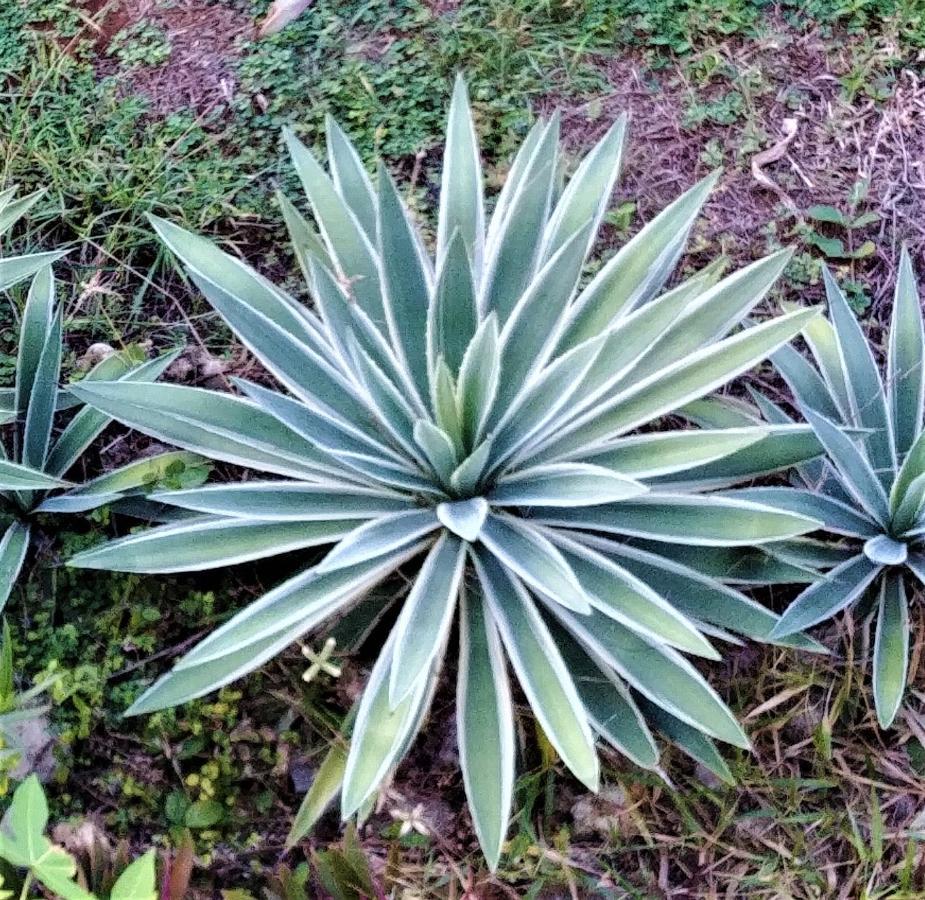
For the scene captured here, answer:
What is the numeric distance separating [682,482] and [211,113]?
173cm

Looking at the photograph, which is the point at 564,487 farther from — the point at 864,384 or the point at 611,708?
the point at 864,384

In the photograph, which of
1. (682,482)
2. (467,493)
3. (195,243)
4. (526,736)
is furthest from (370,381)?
(526,736)

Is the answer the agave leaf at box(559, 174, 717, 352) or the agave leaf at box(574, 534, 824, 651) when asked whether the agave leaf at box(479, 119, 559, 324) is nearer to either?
the agave leaf at box(559, 174, 717, 352)

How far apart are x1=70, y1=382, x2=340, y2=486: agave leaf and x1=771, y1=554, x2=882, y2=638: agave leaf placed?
863mm

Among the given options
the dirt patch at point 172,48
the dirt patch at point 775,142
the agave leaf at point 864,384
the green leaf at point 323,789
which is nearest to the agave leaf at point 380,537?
the green leaf at point 323,789

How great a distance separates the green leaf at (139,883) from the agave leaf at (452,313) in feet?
2.68

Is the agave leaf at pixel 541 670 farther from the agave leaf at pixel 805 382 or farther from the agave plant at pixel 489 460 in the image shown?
the agave leaf at pixel 805 382

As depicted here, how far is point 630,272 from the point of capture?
5.32 feet

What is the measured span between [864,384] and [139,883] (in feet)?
5.26

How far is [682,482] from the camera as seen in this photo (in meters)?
1.67

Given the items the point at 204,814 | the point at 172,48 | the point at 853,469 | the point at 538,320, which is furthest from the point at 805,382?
the point at 172,48

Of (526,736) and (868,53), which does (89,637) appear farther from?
(868,53)

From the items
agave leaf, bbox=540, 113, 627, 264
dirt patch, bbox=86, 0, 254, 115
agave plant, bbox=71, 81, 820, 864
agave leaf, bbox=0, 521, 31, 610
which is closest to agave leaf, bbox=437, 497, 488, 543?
agave plant, bbox=71, 81, 820, 864

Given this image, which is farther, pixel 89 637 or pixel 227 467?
pixel 227 467
